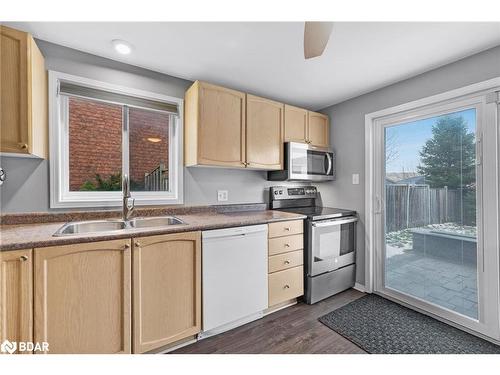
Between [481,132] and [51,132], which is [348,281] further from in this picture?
[51,132]

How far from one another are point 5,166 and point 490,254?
3.57 meters

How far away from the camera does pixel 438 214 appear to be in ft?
6.62

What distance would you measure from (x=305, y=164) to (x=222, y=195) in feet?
3.40

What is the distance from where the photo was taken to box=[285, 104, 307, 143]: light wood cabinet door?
8.44ft

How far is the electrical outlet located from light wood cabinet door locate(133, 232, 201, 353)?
84 cm

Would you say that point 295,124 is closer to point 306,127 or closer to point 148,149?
point 306,127

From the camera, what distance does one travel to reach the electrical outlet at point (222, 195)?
95.8 inches

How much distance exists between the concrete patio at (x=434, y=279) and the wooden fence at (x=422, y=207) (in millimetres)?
316

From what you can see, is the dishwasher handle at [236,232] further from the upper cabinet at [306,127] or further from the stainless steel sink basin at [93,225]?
the upper cabinet at [306,127]

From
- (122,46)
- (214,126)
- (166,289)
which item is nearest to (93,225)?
(166,289)

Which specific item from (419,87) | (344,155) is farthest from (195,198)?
Result: (419,87)

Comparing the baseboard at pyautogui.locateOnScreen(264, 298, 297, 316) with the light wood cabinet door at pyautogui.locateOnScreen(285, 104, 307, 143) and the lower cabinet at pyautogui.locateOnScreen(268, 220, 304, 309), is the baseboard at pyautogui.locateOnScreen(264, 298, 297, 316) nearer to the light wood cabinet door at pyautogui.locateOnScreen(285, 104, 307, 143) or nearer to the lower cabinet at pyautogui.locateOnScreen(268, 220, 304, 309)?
the lower cabinet at pyautogui.locateOnScreen(268, 220, 304, 309)
